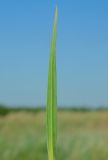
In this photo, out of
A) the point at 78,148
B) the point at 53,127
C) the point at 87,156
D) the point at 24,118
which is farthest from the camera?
the point at 24,118

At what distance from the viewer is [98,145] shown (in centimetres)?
418

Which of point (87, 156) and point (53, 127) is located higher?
point (53, 127)

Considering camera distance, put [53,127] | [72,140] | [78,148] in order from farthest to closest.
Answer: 1. [72,140]
2. [78,148]
3. [53,127]

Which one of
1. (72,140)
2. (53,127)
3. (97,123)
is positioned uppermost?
(53,127)

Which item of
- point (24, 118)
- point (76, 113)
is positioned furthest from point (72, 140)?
point (76, 113)

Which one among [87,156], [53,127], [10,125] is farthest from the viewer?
[10,125]

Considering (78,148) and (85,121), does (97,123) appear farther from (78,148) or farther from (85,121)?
(78,148)

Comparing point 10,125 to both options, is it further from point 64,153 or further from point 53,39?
point 53,39

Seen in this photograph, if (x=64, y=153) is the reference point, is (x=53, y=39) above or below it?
above

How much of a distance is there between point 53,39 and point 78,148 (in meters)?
3.93

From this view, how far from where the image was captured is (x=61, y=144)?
4172 mm

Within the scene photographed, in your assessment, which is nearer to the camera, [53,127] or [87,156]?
[53,127]

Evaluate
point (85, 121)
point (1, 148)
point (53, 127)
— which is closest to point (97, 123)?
point (85, 121)

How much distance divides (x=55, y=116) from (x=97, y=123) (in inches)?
348
